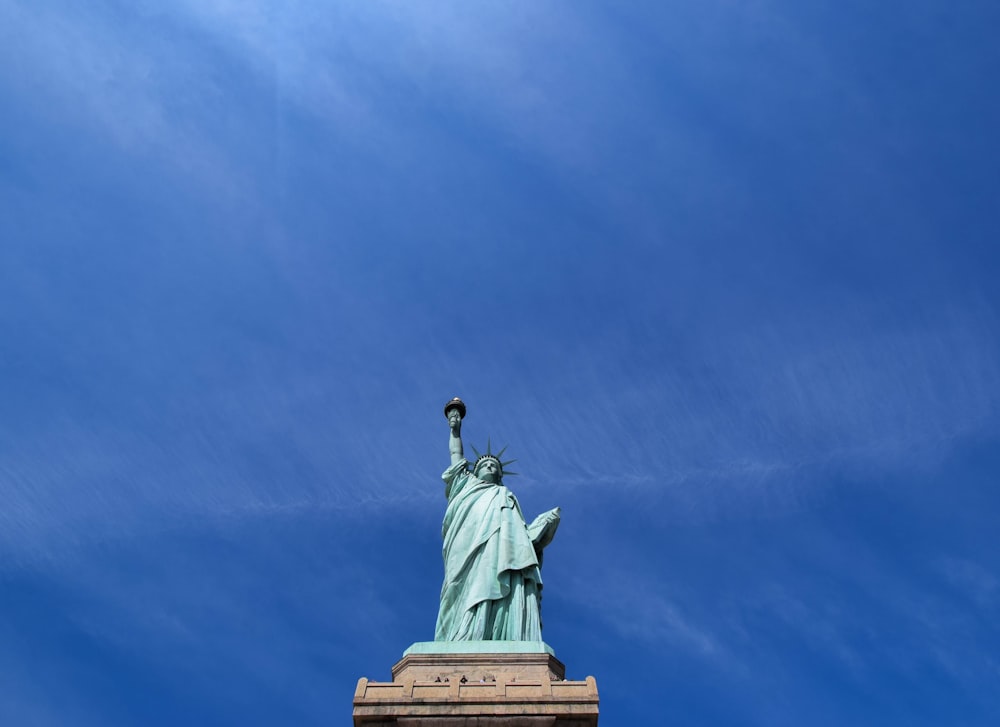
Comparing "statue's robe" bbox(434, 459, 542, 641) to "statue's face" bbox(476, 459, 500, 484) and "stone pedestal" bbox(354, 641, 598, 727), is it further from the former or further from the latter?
"stone pedestal" bbox(354, 641, 598, 727)

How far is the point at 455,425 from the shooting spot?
86.4 feet

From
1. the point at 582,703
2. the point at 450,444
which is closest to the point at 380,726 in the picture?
the point at 582,703

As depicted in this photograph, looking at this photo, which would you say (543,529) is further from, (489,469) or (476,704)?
(476,704)

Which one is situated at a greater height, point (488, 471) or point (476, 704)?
point (488, 471)

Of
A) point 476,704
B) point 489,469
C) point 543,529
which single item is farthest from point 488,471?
point 476,704

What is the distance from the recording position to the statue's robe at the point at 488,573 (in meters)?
20.0

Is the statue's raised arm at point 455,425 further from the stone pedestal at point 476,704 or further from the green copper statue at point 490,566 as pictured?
the stone pedestal at point 476,704

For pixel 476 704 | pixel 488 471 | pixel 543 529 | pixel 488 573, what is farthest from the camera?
pixel 488 471

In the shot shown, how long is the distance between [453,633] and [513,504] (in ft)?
12.6

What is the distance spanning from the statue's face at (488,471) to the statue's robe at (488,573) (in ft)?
4.00

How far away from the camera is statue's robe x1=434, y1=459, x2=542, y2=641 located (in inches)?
789

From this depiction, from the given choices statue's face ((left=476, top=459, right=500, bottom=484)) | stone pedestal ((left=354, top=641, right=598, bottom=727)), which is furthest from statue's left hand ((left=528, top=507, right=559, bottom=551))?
stone pedestal ((left=354, top=641, right=598, bottom=727))

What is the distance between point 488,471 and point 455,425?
1972 millimetres

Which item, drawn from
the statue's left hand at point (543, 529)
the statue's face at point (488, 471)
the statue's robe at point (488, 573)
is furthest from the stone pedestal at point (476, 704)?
the statue's face at point (488, 471)
